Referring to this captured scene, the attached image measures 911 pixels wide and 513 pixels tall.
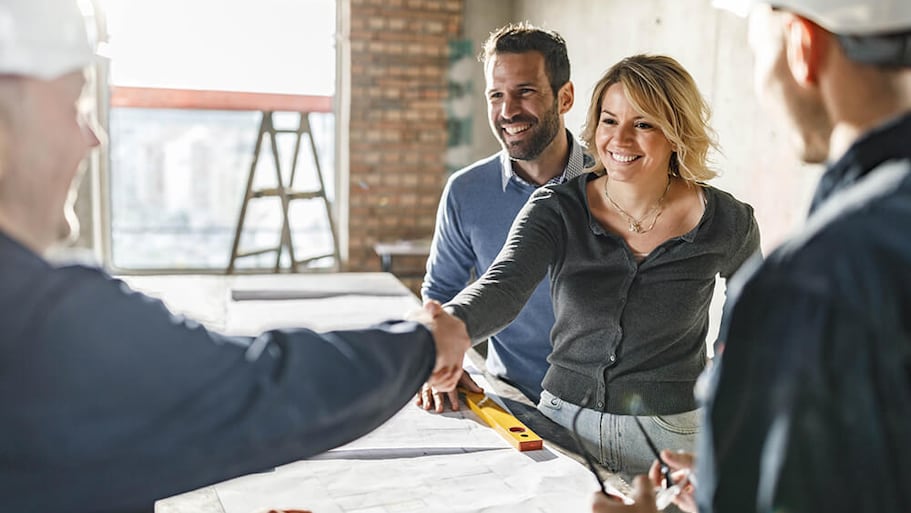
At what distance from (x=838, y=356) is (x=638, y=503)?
0.49 m

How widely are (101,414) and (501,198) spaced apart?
5.95 ft

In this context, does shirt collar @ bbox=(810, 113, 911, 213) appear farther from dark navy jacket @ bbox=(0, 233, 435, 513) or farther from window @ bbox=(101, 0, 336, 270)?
window @ bbox=(101, 0, 336, 270)

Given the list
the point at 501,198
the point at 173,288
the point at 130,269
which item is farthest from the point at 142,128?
the point at 501,198

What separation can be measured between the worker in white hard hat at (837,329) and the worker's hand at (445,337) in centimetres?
61

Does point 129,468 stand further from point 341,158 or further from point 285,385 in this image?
point 341,158

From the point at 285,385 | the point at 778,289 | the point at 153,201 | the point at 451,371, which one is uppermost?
the point at 778,289

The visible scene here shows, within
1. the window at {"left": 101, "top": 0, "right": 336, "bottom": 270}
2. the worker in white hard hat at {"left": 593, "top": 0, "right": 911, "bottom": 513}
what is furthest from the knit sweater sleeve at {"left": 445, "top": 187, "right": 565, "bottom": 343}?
the window at {"left": 101, "top": 0, "right": 336, "bottom": 270}

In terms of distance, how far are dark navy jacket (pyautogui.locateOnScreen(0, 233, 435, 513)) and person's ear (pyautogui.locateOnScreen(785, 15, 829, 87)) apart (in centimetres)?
61

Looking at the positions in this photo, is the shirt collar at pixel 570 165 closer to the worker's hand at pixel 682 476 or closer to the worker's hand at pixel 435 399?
the worker's hand at pixel 435 399

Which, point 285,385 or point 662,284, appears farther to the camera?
point 662,284

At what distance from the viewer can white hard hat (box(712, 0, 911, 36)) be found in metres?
0.71

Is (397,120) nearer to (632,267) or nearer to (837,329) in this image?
(632,267)

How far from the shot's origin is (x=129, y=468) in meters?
0.84

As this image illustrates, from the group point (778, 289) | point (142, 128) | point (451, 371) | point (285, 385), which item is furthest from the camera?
point (142, 128)
